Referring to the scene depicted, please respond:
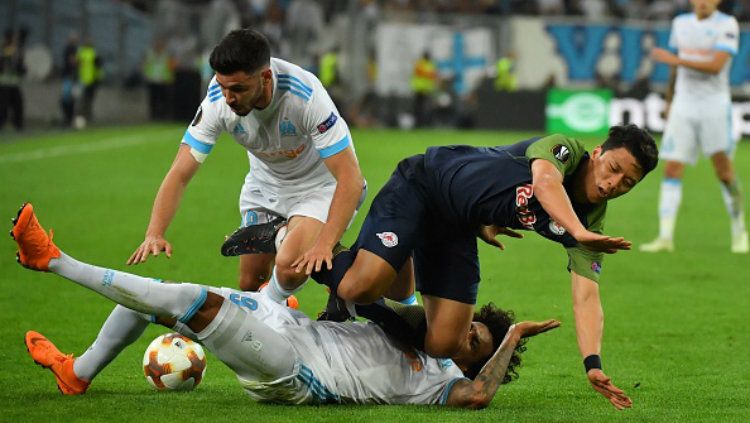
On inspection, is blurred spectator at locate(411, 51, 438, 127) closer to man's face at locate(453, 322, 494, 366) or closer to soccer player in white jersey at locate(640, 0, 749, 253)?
soccer player in white jersey at locate(640, 0, 749, 253)

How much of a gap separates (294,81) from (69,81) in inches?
910

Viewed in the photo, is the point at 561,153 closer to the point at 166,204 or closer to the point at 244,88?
Result: the point at 244,88

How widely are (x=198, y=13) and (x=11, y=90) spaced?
9.42 m

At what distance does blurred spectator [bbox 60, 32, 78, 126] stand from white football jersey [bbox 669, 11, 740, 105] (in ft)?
62.1

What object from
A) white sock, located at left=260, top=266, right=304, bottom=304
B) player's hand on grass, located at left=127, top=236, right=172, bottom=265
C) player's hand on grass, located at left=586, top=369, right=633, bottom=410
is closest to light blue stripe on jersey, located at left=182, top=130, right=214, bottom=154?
player's hand on grass, located at left=127, top=236, right=172, bottom=265

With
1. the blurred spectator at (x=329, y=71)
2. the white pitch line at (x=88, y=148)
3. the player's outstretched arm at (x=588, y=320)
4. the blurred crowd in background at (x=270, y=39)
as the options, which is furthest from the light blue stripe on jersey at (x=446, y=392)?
the blurred spectator at (x=329, y=71)

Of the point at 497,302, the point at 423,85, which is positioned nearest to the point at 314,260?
the point at 497,302

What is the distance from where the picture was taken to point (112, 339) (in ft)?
20.1

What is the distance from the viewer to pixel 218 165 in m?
21.2

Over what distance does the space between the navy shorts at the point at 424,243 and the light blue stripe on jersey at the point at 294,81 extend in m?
0.74

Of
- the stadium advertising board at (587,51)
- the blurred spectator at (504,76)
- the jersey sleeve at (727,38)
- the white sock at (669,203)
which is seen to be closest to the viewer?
the jersey sleeve at (727,38)

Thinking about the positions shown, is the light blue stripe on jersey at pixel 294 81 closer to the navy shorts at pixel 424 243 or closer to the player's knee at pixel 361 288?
the navy shorts at pixel 424 243

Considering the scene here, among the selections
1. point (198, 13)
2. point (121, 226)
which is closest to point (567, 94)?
point (198, 13)

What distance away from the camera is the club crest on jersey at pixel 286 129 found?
7.09 meters
